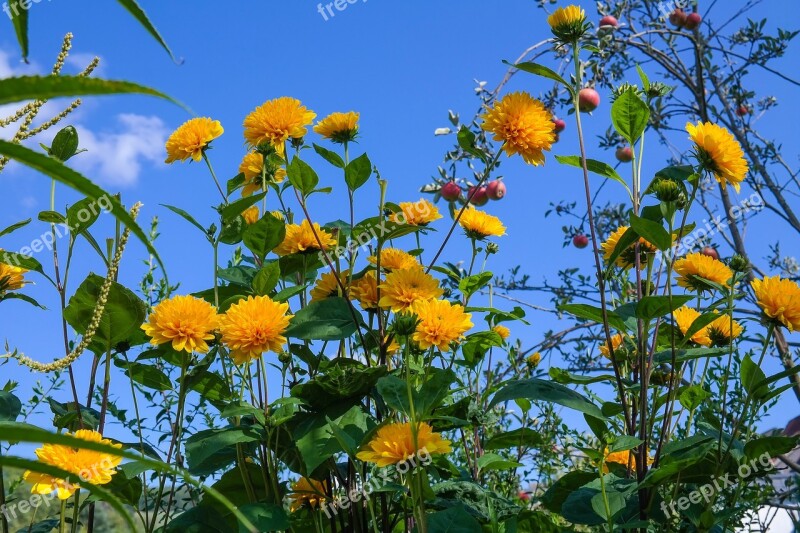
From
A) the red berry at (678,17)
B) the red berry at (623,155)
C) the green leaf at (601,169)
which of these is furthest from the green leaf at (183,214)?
the red berry at (678,17)

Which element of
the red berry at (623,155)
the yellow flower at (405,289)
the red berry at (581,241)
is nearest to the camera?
the yellow flower at (405,289)

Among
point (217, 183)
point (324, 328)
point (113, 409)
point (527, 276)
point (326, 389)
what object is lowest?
point (326, 389)

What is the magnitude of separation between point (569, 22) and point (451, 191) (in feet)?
4.73

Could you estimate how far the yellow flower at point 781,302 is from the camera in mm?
1399

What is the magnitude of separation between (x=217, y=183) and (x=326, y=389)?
0.53 metres

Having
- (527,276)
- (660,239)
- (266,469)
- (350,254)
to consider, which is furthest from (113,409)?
(527,276)

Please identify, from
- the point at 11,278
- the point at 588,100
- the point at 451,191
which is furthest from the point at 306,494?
the point at 588,100

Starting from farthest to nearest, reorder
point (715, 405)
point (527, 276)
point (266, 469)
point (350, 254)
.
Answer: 1. point (527, 276)
2. point (715, 405)
3. point (350, 254)
4. point (266, 469)

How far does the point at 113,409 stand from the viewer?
1.76m

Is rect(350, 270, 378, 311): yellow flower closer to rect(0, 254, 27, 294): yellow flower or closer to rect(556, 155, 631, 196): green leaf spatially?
rect(556, 155, 631, 196): green leaf

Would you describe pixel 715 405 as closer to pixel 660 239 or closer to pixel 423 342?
pixel 660 239

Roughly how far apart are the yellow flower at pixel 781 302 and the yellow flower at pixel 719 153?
20 cm

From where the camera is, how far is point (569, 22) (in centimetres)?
150

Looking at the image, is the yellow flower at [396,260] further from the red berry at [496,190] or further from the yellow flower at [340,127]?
the red berry at [496,190]
